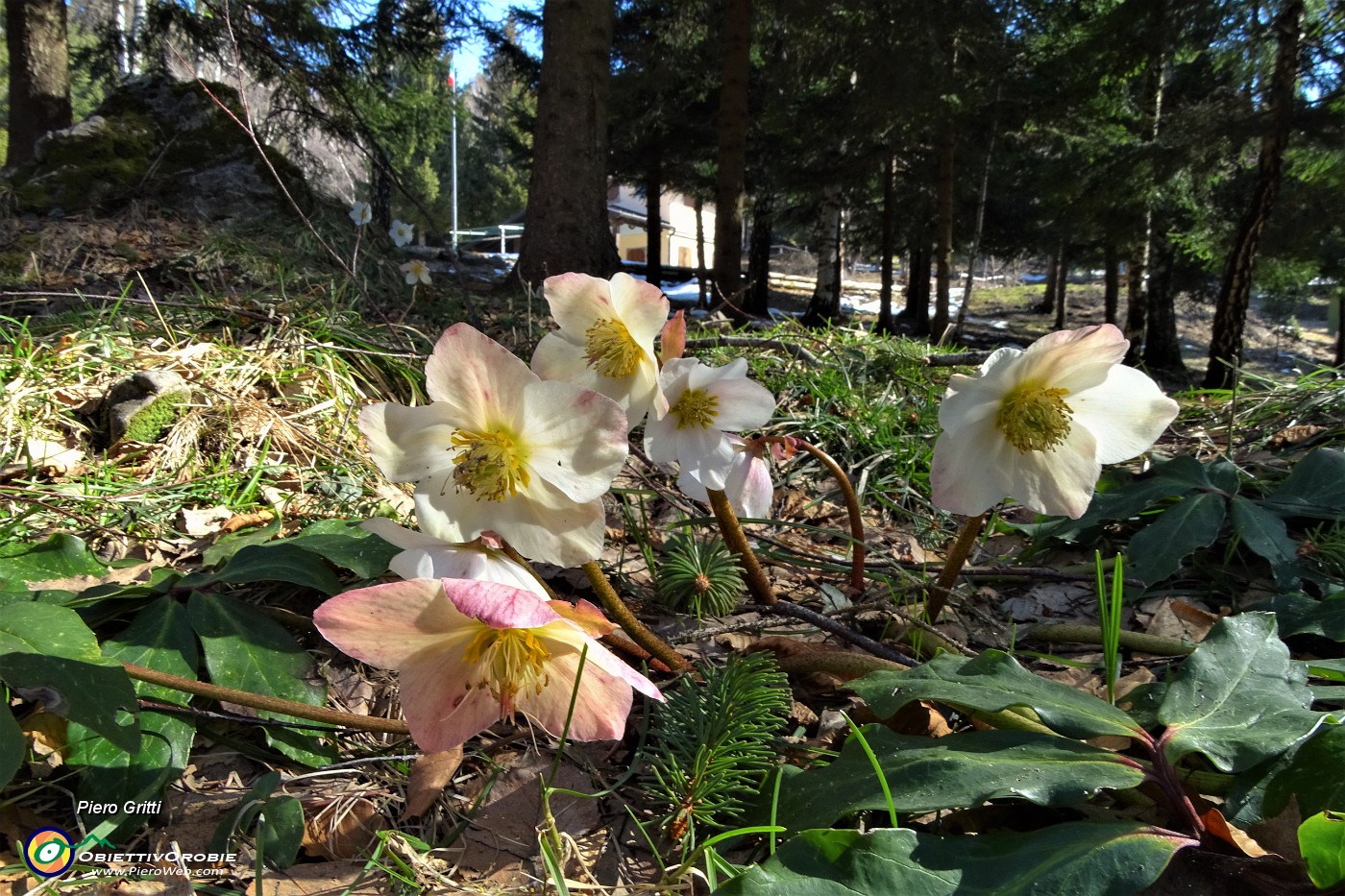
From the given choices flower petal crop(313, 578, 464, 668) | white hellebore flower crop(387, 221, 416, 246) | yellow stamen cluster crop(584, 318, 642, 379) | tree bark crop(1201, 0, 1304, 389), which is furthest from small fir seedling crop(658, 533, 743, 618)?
tree bark crop(1201, 0, 1304, 389)

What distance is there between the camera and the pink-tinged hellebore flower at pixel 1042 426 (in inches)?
42.0

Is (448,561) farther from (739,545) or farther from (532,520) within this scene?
(739,545)

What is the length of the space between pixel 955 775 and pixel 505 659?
52cm

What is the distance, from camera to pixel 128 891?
3.10 feet

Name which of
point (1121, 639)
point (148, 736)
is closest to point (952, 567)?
point (1121, 639)

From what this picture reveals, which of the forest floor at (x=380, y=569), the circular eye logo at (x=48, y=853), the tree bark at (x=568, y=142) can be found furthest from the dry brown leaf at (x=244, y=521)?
the tree bark at (x=568, y=142)

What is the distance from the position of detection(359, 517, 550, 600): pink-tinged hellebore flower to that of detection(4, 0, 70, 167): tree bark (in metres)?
9.53

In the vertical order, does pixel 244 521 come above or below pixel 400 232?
below

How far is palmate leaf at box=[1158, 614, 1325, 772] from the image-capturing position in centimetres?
83

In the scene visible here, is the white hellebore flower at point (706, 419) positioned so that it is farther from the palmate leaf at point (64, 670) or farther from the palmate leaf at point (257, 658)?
the palmate leaf at point (64, 670)

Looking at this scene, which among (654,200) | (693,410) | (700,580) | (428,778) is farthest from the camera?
(654,200)

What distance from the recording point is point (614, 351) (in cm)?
120

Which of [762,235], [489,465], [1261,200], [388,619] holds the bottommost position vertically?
[388,619]

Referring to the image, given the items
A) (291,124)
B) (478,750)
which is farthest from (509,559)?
(291,124)
